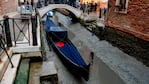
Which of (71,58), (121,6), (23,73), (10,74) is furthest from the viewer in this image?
(121,6)

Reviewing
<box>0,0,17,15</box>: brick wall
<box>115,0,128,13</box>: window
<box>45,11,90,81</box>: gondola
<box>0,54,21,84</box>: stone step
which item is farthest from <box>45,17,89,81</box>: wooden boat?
<box>115,0,128,13</box>: window

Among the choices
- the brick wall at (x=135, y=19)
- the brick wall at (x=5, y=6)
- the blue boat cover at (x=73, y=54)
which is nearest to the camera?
the blue boat cover at (x=73, y=54)

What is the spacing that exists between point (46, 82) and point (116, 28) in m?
6.61

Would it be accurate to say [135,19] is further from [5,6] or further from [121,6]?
[5,6]

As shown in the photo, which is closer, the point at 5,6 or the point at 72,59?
the point at 72,59

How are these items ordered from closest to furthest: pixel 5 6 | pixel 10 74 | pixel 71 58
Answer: pixel 10 74 → pixel 71 58 → pixel 5 6

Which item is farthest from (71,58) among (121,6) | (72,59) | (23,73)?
(121,6)

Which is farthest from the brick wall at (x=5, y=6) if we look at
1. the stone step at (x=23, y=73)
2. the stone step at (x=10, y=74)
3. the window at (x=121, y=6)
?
the window at (x=121, y=6)

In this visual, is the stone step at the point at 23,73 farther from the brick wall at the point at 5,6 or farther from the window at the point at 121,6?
the window at the point at 121,6

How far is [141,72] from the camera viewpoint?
5.60 m

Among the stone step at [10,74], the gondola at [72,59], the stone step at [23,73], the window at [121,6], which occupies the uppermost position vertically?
the window at [121,6]

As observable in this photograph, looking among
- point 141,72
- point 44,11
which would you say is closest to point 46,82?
point 141,72

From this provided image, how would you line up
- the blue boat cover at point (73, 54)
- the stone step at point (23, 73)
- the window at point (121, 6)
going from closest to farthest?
the stone step at point (23, 73), the blue boat cover at point (73, 54), the window at point (121, 6)

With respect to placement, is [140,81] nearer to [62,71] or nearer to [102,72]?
[102,72]
